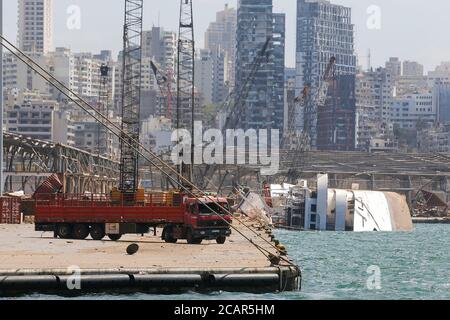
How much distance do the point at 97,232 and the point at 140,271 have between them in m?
22.6

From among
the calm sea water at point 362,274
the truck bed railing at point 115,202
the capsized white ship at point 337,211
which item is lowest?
the capsized white ship at point 337,211

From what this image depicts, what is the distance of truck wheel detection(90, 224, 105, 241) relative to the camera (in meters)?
66.7

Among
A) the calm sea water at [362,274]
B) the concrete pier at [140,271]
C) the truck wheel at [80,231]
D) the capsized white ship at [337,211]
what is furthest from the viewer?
the capsized white ship at [337,211]

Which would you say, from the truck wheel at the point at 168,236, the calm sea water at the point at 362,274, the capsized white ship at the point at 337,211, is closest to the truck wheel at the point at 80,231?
the truck wheel at the point at 168,236

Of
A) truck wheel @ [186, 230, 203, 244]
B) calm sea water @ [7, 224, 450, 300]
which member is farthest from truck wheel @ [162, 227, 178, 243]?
calm sea water @ [7, 224, 450, 300]

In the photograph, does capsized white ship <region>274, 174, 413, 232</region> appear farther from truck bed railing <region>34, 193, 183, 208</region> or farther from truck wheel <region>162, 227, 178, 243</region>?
truck wheel <region>162, 227, 178, 243</region>

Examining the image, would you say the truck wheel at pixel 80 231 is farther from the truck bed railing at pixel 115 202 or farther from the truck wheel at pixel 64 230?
the truck bed railing at pixel 115 202

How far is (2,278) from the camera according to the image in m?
43.1

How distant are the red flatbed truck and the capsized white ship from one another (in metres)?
86.8

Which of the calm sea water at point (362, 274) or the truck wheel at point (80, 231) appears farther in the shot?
the truck wheel at point (80, 231)

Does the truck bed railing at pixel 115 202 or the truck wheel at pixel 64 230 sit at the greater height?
the truck bed railing at pixel 115 202

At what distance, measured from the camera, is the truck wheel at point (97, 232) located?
66688 millimetres

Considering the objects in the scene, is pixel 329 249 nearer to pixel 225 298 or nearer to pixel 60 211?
pixel 60 211
